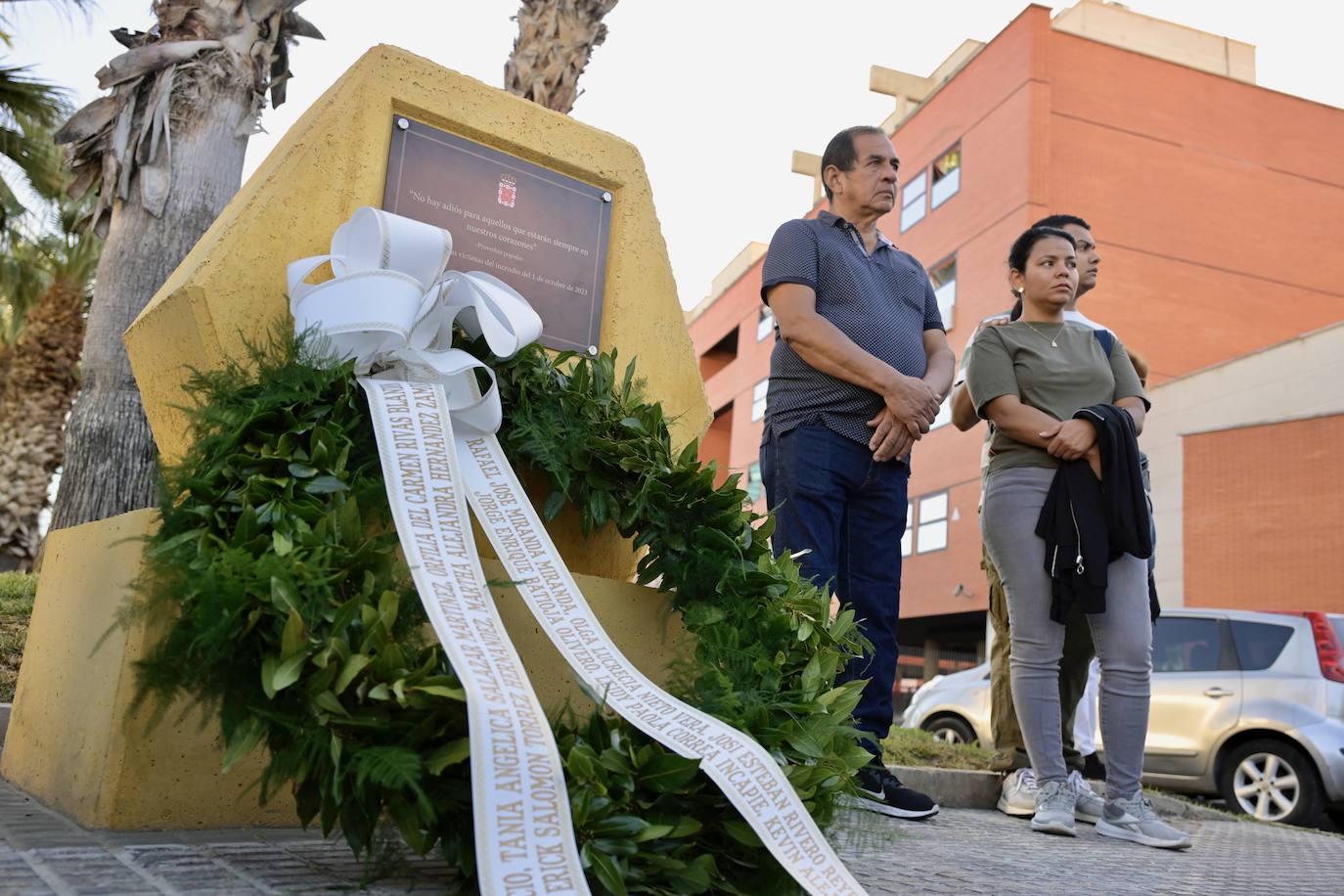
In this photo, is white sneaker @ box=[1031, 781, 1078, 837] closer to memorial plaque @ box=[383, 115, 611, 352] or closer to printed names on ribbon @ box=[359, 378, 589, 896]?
memorial plaque @ box=[383, 115, 611, 352]

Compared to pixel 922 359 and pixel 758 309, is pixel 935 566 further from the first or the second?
pixel 922 359

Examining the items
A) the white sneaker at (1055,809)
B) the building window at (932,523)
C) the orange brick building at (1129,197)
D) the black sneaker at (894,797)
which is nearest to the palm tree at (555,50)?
the black sneaker at (894,797)

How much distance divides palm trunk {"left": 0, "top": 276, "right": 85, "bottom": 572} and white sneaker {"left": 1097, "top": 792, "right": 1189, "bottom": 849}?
1517 centimetres

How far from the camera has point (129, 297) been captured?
6.16 m

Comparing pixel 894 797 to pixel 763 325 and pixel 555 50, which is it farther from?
pixel 763 325

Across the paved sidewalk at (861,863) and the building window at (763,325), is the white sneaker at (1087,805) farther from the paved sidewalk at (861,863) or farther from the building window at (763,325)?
the building window at (763,325)

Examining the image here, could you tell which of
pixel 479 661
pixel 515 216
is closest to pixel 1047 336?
pixel 515 216

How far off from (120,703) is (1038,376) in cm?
333

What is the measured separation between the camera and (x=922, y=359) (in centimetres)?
410

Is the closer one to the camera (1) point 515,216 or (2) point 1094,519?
(1) point 515,216

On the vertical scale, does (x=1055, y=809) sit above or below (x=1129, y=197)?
below

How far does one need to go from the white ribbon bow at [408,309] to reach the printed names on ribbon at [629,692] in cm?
16

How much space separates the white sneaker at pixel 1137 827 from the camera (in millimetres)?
3939

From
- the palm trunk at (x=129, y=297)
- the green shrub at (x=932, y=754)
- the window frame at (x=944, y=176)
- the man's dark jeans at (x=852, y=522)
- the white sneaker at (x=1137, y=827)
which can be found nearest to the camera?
the man's dark jeans at (x=852, y=522)
